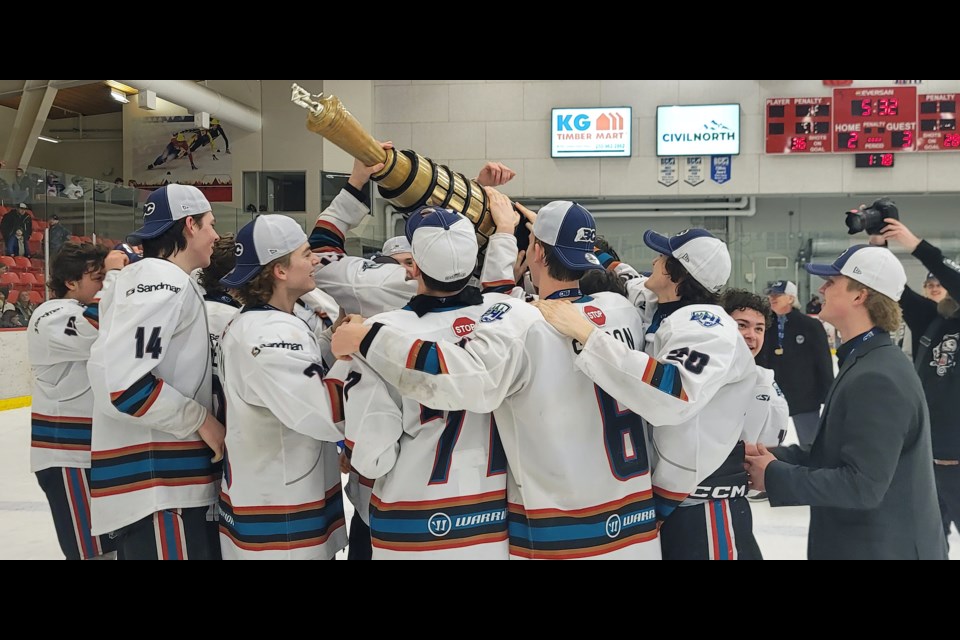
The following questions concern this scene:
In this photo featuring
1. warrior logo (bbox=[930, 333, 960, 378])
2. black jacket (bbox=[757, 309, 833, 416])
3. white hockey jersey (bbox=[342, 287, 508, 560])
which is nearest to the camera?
white hockey jersey (bbox=[342, 287, 508, 560])

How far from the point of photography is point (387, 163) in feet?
8.14

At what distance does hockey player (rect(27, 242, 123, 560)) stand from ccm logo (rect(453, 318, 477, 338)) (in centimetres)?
179

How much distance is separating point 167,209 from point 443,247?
1006mm

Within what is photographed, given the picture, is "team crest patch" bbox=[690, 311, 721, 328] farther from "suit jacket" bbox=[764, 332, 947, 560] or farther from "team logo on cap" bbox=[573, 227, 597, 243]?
"suit jacket" bbox=[764, 332, 947, 560]

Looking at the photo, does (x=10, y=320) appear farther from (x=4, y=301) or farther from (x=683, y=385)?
(x=683, y=385)

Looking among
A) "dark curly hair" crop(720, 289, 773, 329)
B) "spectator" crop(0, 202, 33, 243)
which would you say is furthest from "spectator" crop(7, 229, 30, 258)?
"dark curly hair" crop(720, 289, 773, 329)

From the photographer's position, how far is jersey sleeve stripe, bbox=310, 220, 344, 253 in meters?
2.66

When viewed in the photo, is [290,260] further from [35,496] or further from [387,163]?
[35,496]

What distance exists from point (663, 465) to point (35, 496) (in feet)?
16.1

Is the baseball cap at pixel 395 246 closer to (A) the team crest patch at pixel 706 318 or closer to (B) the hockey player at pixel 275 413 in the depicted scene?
(B) the hockey player at pixel 275 413

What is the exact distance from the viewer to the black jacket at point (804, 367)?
5277mm

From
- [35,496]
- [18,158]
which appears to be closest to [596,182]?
[18,158]

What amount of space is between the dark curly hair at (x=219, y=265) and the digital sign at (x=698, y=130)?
12794mm

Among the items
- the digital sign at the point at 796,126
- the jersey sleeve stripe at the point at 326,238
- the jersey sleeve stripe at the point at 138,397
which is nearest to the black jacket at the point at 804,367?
the jersey sleeve stripe at the point at 326,238
